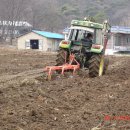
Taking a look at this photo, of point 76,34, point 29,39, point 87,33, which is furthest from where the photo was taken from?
point 29,39

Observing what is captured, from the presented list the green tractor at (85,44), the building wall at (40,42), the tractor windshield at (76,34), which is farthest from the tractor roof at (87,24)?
the building wall at (40,42)

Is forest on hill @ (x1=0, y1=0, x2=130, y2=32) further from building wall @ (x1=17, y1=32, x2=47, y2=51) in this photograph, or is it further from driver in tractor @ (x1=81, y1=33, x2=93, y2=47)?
driver in tractor @ (x1=81, y1=33, x2=93, y2=47)

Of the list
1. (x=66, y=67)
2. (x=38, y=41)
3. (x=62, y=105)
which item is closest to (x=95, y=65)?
(x=66, y=67)

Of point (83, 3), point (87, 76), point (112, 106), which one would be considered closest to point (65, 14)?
point (83, 3)

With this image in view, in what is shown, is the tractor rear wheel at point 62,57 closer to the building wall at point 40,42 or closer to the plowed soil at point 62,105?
the plowed soil at point 62,105

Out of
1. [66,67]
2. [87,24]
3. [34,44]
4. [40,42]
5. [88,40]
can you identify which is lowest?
[66,67]

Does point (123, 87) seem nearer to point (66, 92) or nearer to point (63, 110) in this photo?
point (66, 92)

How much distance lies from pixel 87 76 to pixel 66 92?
4961 millimetres

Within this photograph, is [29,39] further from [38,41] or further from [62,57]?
[62,57]

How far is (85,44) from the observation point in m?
17.0

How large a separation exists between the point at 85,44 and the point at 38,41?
37478 millimetres

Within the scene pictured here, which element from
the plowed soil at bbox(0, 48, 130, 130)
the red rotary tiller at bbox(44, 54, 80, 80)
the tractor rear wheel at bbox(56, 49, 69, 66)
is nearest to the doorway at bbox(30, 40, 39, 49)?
the tractor rear wheel at bbox(56, 49, 69, 66)

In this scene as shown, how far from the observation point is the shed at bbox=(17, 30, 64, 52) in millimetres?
53469

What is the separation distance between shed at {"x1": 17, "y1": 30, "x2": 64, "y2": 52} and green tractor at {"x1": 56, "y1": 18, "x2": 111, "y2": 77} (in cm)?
3566
